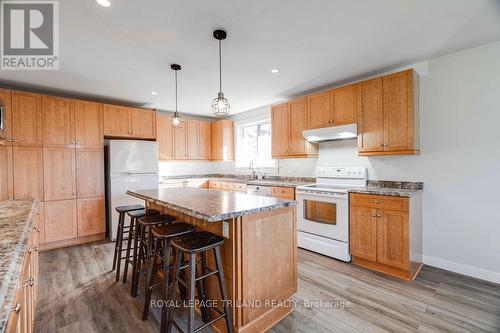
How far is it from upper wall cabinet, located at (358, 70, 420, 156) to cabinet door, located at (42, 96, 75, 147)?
4.33 m

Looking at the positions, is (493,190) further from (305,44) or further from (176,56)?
(176,56)

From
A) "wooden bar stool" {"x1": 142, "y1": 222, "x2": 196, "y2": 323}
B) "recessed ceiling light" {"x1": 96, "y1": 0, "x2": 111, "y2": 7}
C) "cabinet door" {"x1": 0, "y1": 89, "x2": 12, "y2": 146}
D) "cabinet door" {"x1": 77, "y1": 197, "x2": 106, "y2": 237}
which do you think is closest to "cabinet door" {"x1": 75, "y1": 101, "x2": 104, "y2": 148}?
"cabinet door" {"x1": 0, "y1": 89, "x2": 12, "y2": 146}

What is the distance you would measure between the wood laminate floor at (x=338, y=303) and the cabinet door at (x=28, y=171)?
1163 mm

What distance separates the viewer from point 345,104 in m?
3.36

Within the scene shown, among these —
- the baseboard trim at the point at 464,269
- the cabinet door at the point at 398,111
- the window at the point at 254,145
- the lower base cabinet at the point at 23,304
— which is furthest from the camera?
the window at the point at 254,145

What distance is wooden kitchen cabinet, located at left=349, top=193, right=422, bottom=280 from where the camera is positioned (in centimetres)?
262

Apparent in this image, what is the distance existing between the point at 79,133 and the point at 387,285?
15.5ft

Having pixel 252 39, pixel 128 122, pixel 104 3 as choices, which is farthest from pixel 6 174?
pixel 252 39

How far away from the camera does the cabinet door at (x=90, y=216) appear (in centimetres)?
385

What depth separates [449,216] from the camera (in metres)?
2.79

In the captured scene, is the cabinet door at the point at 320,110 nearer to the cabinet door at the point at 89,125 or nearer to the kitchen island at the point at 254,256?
the kitchen island at the point at 254,256

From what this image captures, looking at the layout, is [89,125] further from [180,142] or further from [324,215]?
[324,215]

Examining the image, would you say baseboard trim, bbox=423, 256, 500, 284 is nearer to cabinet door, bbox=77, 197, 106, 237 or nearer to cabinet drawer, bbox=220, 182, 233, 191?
cabinet drawer, bbox=220, 182, 233, 191

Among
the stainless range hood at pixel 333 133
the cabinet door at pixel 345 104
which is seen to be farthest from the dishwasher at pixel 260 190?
the cabinet door at pixel 345 104
